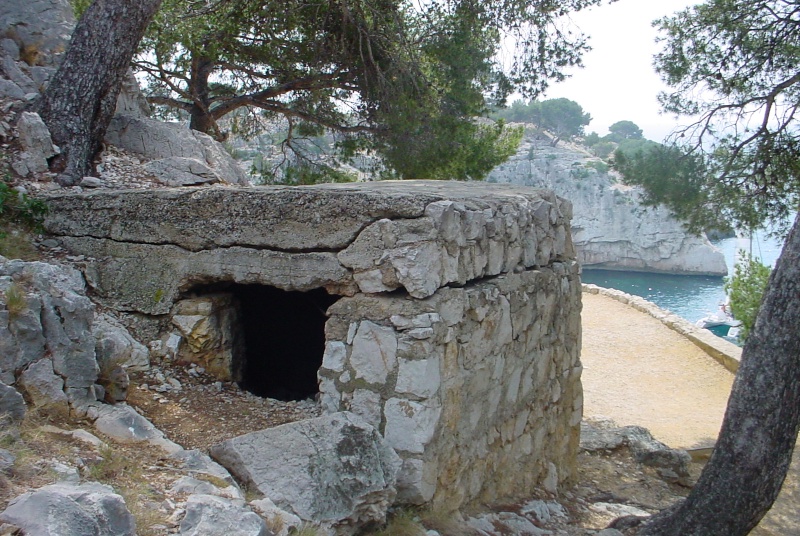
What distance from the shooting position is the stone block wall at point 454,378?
3520mm

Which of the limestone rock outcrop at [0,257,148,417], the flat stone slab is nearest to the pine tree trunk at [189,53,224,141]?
the flat stone slab

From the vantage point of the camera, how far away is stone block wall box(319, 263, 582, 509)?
11.5 feet

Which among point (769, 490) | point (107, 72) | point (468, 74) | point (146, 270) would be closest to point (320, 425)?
point (146, 270)

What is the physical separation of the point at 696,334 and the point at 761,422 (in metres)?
10.6

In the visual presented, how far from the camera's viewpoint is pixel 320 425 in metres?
3.34

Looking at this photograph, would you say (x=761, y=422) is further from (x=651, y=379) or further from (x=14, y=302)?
(x=651, y=379)

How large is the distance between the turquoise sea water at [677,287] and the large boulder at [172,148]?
18505 millimetres

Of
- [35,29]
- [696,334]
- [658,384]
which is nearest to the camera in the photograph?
[35,29]

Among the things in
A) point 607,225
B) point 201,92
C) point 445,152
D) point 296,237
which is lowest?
point 296,237

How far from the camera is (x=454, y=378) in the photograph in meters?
3.71

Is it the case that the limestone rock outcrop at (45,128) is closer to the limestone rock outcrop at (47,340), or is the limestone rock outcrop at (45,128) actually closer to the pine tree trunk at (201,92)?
the pine tree trunk at (201,92)

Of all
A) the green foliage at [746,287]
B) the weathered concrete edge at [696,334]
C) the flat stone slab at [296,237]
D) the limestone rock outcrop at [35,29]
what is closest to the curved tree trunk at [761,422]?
the flat stone slab at [296,237]

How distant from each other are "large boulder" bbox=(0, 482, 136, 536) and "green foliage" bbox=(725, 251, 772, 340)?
49.6 ft

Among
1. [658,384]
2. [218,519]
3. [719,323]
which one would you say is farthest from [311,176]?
[719,323]
